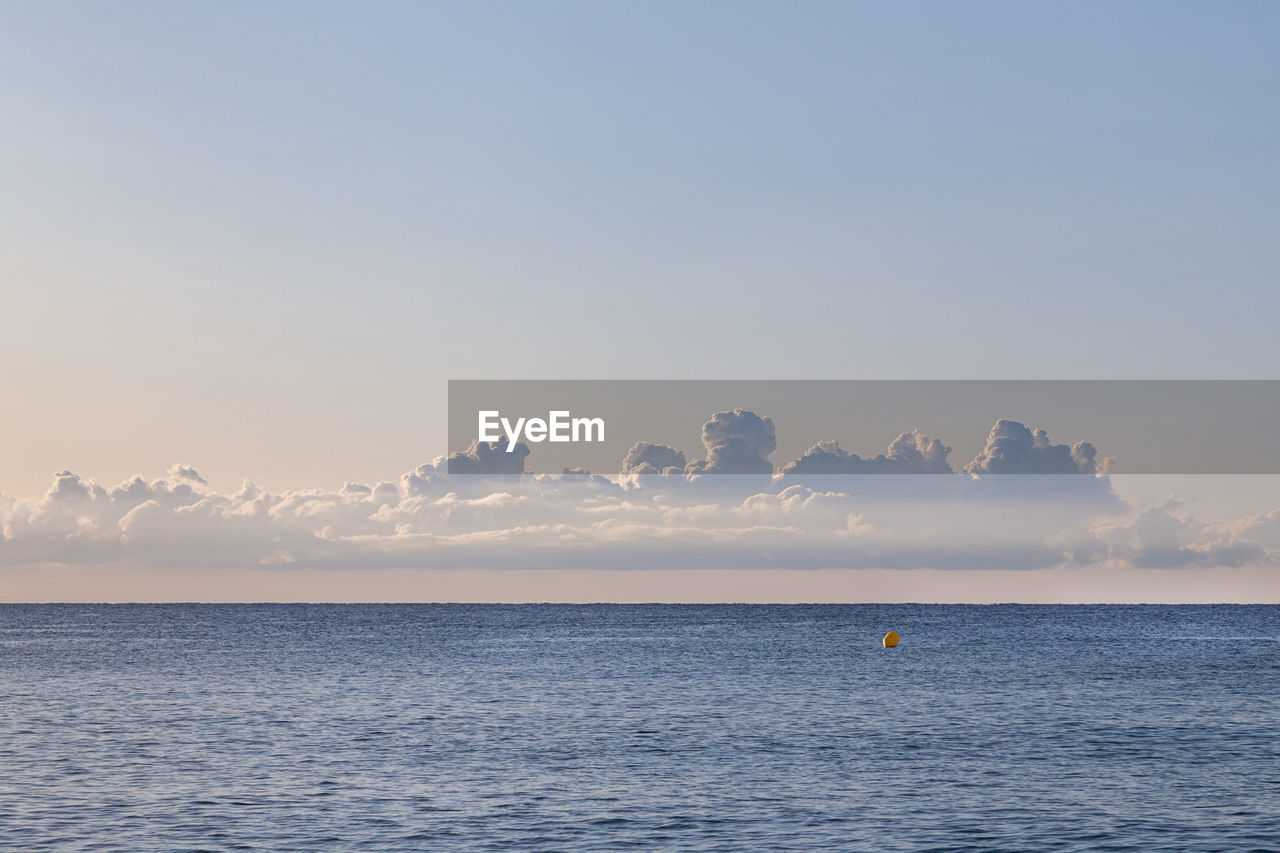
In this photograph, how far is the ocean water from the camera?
4166cm

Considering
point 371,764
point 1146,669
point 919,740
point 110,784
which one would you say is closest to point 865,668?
point 1146,669

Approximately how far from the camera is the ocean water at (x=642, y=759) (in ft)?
137

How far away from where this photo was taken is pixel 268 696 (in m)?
88.0

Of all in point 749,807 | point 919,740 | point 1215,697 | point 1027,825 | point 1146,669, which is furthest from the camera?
point 1146,669

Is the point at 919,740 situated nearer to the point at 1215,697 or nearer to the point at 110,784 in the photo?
the point at 1215,697

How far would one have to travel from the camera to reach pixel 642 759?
185 ft

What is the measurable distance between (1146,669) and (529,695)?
63511 mm

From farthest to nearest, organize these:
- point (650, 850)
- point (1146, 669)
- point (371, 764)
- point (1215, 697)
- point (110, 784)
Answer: point (1146, 669) → point (1215, 697) → point (371, 764) → point (110, 784) → point (650, 850)

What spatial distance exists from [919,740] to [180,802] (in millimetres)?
37164

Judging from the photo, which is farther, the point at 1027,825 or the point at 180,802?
the point at 180,802

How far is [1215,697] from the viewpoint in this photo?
8494cm

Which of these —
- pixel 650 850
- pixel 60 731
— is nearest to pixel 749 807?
pixel 650 850

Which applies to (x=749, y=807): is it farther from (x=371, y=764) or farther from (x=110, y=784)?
(x=110, y=784)

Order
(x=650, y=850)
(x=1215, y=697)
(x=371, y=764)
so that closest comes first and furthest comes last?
(x=650, y=850) < (x=371, y=764) < (x=1215, y=697)
